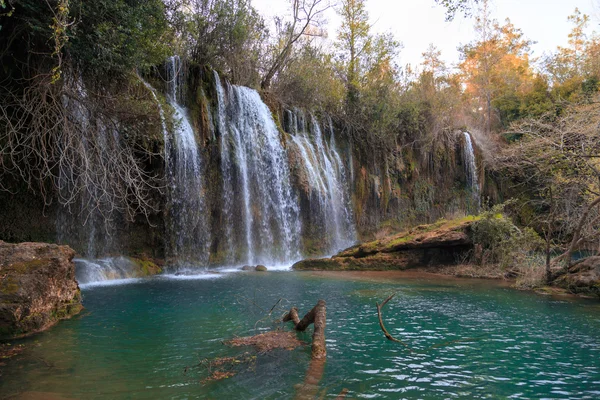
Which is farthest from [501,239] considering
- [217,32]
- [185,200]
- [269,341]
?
[217,32]

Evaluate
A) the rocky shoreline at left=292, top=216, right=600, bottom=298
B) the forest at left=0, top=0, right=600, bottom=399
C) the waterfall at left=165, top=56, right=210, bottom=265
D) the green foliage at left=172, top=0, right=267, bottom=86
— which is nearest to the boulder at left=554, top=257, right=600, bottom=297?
the forest at left=0, top=0, right=600, bottom=399

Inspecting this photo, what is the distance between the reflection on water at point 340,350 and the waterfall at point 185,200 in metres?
5.69

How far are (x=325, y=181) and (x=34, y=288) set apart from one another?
17.0 m

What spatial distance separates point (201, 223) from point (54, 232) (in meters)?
4.98

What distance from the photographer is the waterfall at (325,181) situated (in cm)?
2154

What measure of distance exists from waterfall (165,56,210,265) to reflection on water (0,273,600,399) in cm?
569

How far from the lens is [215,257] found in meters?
17.5

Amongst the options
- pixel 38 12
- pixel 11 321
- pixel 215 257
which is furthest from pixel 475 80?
pixel 11 321

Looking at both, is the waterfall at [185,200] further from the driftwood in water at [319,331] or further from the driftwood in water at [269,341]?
the driftwood in water at [319,331]

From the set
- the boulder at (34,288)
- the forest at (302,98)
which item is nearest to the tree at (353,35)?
the forest at (302,98)

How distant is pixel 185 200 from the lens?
638 inches

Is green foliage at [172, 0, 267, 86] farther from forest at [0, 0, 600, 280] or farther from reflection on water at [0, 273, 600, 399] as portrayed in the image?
reflection on water at [0, 273, 600, 399]

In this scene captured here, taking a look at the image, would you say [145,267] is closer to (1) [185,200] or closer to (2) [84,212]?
(2) [84,212]

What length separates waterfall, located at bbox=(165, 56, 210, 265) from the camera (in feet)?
52.1
